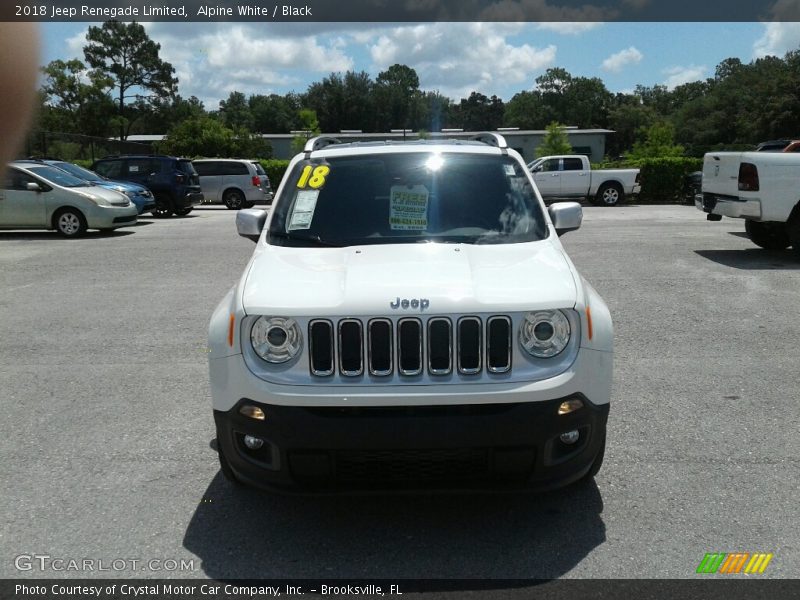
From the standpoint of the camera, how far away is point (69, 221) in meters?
17.2

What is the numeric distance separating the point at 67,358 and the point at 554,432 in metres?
5.07

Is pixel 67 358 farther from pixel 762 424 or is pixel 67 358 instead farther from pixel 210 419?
pixel 762 424

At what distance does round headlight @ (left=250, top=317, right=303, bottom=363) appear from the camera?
366 cm

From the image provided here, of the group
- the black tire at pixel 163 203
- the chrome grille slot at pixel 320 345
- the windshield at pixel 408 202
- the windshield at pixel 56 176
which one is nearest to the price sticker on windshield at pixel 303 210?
the windshield at pixel 408 202

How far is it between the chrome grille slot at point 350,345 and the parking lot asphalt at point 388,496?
83 cm

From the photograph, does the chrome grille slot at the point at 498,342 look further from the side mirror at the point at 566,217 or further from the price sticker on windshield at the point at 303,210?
the side mirror at the point at 566,217

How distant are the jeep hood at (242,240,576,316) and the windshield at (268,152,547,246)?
0.68 feet

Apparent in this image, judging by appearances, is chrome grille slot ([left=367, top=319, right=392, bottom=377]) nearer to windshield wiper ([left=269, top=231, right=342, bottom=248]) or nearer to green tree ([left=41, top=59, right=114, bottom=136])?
windshield wiper ([left=269, top=231, right=342, bottom=248])

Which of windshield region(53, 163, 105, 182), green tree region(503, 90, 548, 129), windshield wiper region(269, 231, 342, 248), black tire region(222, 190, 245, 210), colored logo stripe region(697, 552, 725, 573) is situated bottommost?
black tire region(222, 190, 245, 210)

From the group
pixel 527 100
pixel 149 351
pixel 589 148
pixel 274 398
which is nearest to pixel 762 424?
pixel 274 398

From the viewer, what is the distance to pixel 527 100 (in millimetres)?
127938

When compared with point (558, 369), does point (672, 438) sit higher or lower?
lower

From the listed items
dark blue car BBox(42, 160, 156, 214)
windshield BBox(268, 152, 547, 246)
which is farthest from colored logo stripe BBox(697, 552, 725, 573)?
dark blue car BBox(42, 160, 156, 214)

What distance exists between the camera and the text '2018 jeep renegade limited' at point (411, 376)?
3.48m
